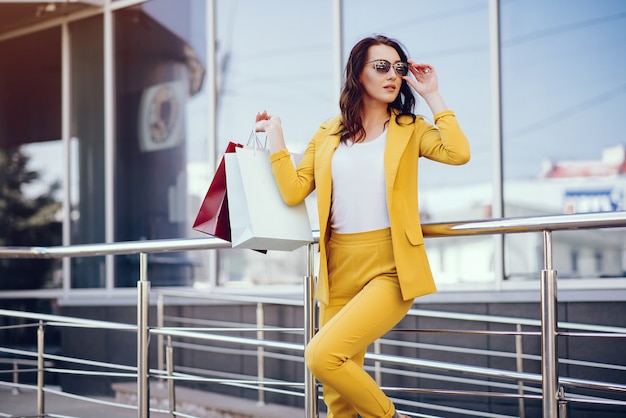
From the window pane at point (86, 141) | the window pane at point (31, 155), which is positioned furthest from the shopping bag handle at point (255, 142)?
the window pane at point (31, 155)

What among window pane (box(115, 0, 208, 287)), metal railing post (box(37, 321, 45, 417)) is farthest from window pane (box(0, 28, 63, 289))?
metal railing post (box(37, 321, 45, 417))

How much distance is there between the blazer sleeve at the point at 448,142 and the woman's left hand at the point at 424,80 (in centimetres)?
13

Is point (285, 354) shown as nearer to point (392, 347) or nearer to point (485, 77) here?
point (392, 347)

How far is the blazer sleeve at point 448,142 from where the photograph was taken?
275 cm

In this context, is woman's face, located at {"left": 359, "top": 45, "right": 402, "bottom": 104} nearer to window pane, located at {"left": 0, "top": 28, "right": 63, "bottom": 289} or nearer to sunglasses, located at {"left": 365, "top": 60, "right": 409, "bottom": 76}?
sunglasses, located at {"left": 365, "top": 60, "right": 409, "bottom": 76}

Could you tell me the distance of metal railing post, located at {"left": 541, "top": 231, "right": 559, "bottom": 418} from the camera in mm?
2707

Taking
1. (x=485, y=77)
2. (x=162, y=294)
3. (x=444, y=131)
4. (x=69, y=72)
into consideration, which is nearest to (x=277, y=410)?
(x=162, y=294)

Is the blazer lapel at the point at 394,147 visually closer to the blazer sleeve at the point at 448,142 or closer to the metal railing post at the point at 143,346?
the blazer sleeve at the point at 448,142

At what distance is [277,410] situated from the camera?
20.7 ft

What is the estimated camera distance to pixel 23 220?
9.26 m

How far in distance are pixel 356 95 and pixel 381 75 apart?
0.13m

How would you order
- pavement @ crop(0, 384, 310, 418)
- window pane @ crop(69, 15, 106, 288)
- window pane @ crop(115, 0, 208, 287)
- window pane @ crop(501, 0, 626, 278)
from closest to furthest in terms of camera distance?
window pane @ crop(501, 0, 626, 278)
pavement @ crop(0, 384, 310, 418)
window pane @ crop(115, 0, 208, 287)
window pane @ crop(69, 15, 106, 288)

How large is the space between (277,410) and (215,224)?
11.7 ft

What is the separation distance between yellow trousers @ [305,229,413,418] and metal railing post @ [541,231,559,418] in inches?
18.3
